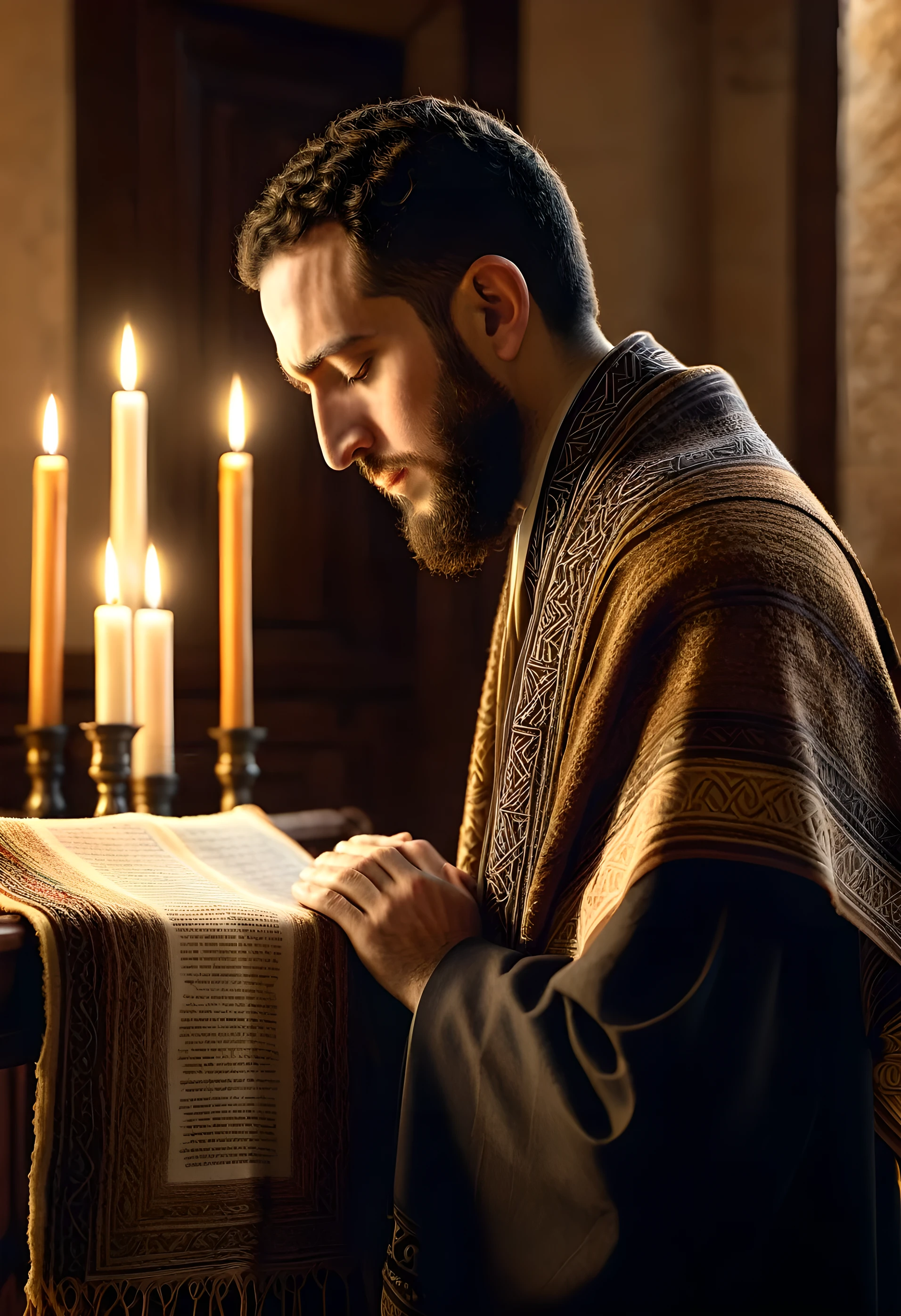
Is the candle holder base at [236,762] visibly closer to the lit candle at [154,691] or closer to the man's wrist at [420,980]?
the lit candle at [154,691]

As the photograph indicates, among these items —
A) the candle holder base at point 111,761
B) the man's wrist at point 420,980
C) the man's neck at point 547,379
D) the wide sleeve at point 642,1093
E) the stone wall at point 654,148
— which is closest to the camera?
the wide sleeve at point 642,1093

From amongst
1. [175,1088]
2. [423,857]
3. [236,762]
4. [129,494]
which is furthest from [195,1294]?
[129,494]

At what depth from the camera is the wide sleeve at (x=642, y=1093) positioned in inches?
29.8

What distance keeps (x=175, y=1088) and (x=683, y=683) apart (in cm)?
45

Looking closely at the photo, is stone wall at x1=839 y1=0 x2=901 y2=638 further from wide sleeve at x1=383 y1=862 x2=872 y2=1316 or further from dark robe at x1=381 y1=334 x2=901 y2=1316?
wide sleeve at x1=383 y1=862 x2=872 y2=1316

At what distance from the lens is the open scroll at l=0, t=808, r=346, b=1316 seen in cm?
77

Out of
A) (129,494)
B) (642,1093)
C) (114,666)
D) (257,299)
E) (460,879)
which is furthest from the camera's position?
Answer: (257,299)

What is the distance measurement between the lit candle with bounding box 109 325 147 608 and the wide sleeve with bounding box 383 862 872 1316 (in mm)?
748

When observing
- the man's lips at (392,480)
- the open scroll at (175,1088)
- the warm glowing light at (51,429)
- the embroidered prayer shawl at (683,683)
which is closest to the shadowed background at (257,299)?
the warm glowing light at (51,429)

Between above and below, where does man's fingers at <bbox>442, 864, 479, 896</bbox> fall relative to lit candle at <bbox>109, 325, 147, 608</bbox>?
below

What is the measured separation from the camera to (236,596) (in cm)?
134

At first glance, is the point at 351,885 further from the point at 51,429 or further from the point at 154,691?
the point at 51,429

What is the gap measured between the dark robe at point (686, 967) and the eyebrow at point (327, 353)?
29 centimetres

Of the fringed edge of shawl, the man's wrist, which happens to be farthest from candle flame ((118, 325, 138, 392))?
the fringed edge of shawl
